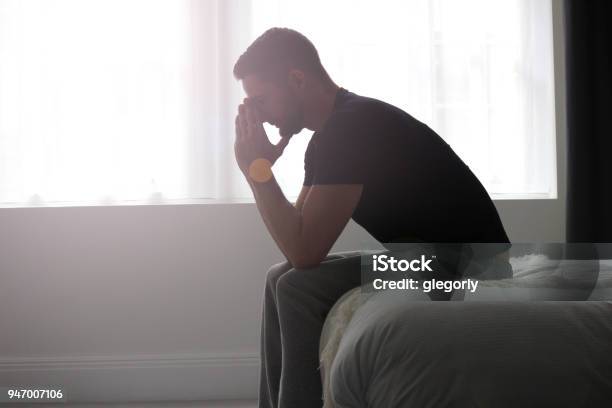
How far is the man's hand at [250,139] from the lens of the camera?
1.45 metres

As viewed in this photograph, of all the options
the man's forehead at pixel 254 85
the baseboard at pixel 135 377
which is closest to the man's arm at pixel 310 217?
the man's forehead at pixel 254 85

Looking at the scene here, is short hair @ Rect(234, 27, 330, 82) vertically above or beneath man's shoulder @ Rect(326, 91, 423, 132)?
above

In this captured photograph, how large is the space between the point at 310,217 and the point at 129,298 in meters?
1.40

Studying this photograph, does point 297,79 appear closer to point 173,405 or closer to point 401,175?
point 401,175

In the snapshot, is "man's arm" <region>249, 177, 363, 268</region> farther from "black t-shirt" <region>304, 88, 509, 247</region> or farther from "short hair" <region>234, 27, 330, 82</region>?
"short hair" <region>234, 27, 330, 82</region>

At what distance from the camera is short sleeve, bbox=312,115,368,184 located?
1242 millimetres

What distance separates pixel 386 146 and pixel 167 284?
1428 millimetres

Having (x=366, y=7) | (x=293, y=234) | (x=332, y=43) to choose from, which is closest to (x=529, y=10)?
(x=366, y=7)

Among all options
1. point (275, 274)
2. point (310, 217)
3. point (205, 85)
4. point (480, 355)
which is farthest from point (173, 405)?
point (480, 355)

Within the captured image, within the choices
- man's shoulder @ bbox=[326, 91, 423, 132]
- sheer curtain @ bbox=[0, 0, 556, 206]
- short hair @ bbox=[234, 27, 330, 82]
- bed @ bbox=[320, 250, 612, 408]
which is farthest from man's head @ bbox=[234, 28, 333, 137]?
sheer curtain @ bbox=[0, 0, 556, 206]

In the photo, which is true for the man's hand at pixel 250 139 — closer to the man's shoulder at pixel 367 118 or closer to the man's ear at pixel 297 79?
the man's ear at pixel 297 79

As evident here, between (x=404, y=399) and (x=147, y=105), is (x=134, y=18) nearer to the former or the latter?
(x=147, y=105)

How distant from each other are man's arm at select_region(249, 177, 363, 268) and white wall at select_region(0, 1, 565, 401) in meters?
1.09

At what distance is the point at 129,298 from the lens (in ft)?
7.94
